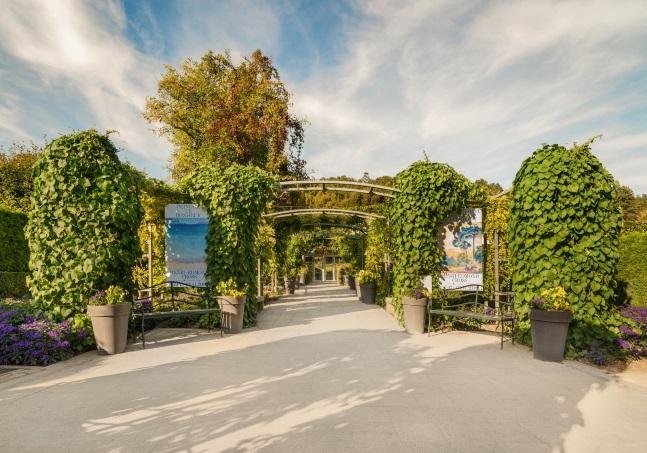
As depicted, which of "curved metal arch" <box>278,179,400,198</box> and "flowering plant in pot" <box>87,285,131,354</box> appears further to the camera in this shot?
"curved metal arch" <box>278,179,400,198</box>

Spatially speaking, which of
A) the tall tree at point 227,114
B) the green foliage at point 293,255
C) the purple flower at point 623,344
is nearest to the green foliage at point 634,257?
the purple flower at point 623,344

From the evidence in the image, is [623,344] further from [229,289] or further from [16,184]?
[16,184]

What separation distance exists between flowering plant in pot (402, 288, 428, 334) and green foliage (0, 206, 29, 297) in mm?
9968

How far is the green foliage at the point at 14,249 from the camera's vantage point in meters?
10.0

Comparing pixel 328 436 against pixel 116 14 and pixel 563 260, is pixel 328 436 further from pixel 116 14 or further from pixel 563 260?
pixel 116 14

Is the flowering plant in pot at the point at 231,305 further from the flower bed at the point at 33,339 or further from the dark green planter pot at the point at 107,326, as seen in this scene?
the flower bed at the point at 33,339

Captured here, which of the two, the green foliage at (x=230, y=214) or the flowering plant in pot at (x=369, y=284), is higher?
the green foliage at (x=230, y=214)

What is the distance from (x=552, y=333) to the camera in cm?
466

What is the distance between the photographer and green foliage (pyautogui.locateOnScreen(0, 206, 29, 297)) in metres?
10.0

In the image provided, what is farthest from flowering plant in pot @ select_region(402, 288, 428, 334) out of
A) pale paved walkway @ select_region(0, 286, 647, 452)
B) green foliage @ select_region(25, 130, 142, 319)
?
green foliage @ select_region(25, 130, 142, 319)

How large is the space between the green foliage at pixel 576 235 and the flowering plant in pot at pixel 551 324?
0.28 m

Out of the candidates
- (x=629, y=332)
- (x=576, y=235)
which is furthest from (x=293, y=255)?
(x=629, y=332)

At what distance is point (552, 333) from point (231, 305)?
5029 millimetres

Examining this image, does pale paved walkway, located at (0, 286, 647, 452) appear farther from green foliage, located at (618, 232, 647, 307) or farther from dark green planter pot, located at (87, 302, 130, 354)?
green foliage, located at (618, 232, 647, 307)
